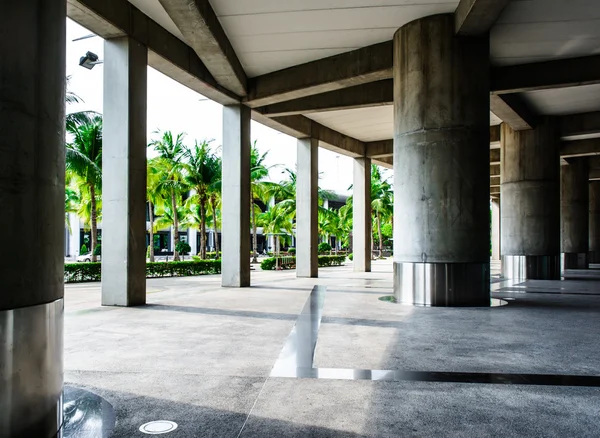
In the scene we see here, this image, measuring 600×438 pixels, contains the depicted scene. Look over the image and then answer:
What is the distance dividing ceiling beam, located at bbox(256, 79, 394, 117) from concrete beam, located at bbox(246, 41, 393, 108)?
1711 mm

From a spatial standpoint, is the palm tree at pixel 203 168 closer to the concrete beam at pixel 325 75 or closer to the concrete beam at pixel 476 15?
the concrete beam at pixel 325 75

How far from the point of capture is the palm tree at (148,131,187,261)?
32312 millimetres

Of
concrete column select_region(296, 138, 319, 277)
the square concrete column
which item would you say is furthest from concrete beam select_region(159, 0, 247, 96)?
the square concrete column

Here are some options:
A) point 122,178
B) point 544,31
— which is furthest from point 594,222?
point 122,178

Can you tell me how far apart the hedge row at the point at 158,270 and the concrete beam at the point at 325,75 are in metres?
9.74

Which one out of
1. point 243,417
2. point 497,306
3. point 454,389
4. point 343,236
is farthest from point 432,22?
point 343,236

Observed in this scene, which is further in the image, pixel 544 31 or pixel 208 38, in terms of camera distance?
pixel 544 31

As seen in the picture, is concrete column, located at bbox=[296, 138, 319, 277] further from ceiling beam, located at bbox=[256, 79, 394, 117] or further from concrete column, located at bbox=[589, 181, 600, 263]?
concrete column, located at bbox=[589, 181, 600, 263]

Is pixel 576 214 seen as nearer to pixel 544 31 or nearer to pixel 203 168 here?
pixel 544 31

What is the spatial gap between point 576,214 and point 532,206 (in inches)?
443

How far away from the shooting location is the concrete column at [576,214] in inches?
1184

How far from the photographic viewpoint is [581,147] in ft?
85.9

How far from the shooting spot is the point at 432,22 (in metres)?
11.7

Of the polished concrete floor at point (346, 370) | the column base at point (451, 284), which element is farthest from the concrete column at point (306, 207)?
the polished concrete floor at point (346, 370)
